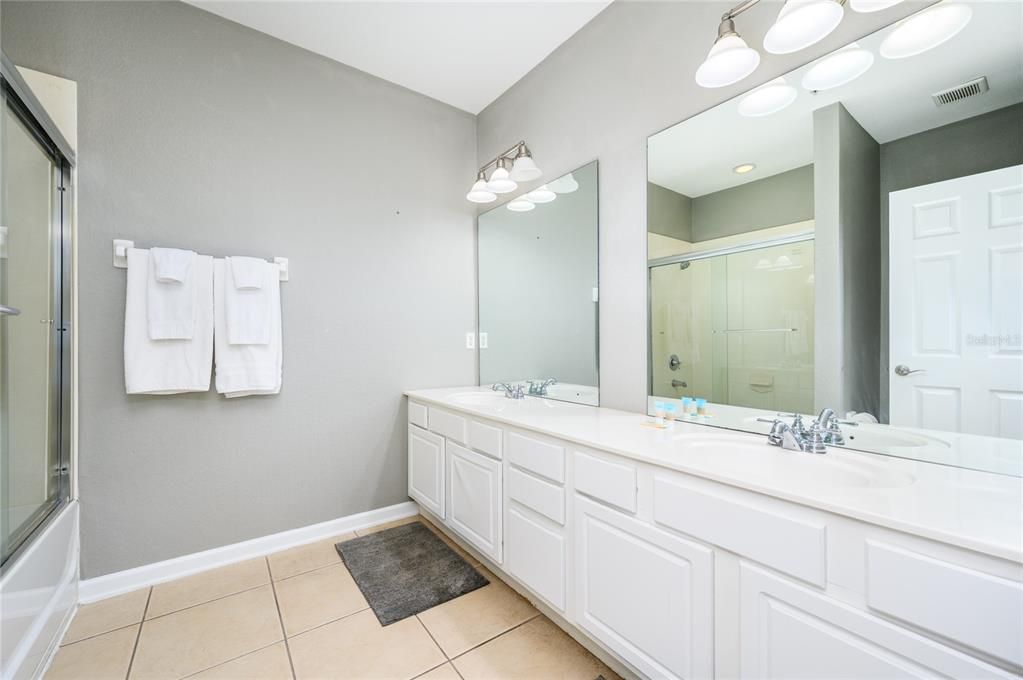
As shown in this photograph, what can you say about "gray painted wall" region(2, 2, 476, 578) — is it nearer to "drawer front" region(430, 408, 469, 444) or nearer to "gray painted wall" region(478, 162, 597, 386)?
"gray painted wall" region(478, 162, 597, 386)

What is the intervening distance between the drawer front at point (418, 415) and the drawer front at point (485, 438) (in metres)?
0.51

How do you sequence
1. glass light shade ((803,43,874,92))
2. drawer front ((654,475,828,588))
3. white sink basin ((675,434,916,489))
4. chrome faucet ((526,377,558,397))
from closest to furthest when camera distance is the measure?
drawer front ((654,475,828,588))
white sink basin ((675,434,916,489))
glass light shade ((803,43,874,92))
chrome faucet ((526,377,558,397))

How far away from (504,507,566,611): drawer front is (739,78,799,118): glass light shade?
172 centimetres

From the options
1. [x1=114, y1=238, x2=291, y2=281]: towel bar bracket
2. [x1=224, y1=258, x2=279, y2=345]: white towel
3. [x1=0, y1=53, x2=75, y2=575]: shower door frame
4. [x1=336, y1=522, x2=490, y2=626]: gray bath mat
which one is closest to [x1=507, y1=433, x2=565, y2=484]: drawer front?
[x1=336, y1=522, x2=490, y2=626]: gray bath mat

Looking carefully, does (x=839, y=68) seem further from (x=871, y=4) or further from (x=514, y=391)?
(x=514, y=391)

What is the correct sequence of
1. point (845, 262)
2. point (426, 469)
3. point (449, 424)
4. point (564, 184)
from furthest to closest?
1. point (426, 469)
2. point (564, 184)
3. point (449, 424)
4. point (845, 262)

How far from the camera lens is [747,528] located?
3.31ft

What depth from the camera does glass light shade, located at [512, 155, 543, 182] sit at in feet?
7.54

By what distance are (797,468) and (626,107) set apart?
1712 mm

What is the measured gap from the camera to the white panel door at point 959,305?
1.05 meters

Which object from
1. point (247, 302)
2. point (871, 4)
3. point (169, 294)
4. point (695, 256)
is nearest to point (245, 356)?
point (247, 302)

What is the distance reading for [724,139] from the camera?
165 centimetres

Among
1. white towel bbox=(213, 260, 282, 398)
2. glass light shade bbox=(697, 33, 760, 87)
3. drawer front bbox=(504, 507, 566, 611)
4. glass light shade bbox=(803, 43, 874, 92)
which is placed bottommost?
drawer front bbox=(504, 507, 566, 611)

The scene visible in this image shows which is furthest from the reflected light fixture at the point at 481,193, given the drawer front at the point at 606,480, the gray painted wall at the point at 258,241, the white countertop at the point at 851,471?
the drawer front at the point at 606,480
